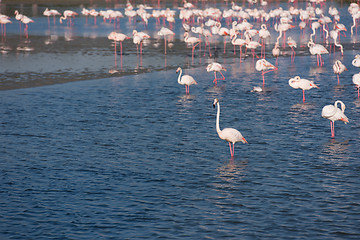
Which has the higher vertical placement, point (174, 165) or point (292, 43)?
point (292, 43)

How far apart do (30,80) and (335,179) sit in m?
14.3

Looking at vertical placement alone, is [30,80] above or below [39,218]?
above

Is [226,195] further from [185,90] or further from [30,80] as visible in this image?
[30,80]

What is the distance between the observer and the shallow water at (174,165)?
31.5 feet

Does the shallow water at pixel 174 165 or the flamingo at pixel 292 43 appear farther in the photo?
the flamingo at pixel 292 43

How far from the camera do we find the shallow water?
9594 millimetres

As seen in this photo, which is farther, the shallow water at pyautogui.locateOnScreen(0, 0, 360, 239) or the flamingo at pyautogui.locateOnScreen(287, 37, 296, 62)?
the flamingo at pyautogui.locateOnScreen(287, 37, 296, 62)

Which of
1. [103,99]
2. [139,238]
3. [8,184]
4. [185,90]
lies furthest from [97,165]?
[185,90]

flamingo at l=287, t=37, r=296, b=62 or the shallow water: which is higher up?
flamingo at l=287, t=37, r=296, b=62

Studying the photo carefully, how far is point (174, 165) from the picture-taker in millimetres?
12492

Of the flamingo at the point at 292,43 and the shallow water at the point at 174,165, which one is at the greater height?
the flamingo at the point at 292,43

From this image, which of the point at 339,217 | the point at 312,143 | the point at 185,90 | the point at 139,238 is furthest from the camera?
the point at 185,90

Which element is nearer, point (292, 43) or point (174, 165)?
point (174, 165)

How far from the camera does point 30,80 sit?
22.8 metres
